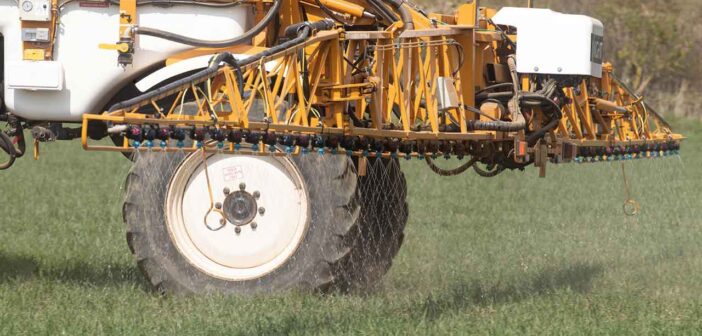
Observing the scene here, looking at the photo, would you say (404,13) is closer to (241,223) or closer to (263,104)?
(263,104)

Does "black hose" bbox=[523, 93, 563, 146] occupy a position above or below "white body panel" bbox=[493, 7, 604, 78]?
below

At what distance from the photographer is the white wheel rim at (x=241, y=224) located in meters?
9.49

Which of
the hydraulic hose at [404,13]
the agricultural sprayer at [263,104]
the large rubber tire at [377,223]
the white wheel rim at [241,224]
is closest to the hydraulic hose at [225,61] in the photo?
the agricultural sprayer at [263,104]

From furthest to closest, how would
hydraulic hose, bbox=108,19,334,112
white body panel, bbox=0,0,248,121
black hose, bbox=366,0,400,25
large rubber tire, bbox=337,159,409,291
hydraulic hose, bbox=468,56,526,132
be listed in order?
large rubber tire, bbox=337,159,409,291 → black hose, bbox=366,0,400,25 → white body panel, bbox=0,0,248,121 → hydraulic hose, bbox=468,56,526,132 → hydraulic hose, bbox=108,19,334,112

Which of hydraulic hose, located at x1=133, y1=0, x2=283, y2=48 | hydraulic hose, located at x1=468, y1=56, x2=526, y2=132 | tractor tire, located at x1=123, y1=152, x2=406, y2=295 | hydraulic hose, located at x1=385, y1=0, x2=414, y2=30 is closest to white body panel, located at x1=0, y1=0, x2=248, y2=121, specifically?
hydraulic hose, located at x1=133, y1=0, x2=283, y2=48

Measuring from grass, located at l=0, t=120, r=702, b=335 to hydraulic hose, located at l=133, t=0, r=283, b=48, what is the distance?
5.37 feet

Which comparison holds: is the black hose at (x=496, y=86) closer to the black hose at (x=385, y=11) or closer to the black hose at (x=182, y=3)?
the black hose at (x=385, y=11)

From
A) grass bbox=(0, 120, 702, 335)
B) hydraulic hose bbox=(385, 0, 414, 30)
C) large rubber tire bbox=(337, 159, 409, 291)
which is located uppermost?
hydraulic hose bbox=(385, 0, 414, 30)

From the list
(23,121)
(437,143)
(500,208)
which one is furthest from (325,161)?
(500,208)

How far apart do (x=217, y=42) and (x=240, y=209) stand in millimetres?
1116

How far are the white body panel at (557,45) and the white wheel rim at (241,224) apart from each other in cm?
173

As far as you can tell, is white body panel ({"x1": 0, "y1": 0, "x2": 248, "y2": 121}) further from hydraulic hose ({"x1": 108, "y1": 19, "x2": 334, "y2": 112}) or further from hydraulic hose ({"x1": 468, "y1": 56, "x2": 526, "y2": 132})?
hydraulic hose ({"x1": 468, "y1": 56, "x2": 526, "y2": 132})

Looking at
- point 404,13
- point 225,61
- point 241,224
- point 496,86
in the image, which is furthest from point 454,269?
point 225,61

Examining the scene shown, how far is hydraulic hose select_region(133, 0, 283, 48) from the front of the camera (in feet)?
29.6
